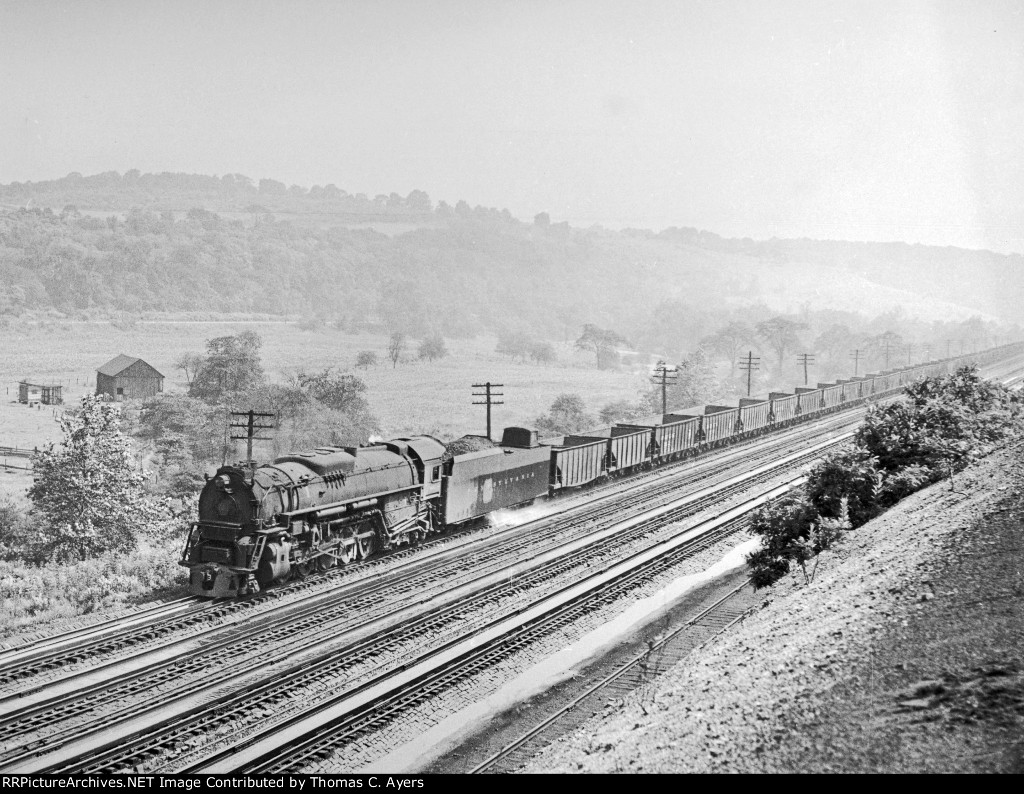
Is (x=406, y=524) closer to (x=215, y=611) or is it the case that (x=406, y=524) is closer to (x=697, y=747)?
(x=215, y=611)

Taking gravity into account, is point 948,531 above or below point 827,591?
above

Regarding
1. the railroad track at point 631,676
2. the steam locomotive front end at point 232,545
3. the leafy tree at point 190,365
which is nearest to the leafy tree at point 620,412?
the leafy tree at point 190,365

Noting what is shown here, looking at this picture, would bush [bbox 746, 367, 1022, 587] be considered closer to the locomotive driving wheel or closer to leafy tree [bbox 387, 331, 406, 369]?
the locomotive driving wheel

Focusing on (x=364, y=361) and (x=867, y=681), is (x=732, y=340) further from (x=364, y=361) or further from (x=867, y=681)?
(x=867, y=681)

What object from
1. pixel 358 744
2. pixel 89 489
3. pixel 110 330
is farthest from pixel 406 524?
pixel 110 330

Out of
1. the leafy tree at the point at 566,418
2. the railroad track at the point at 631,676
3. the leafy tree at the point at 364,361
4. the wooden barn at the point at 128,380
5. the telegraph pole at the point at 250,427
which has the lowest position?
the railroad track at the point at 631,676

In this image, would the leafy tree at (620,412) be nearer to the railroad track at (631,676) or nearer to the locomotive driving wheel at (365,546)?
the locomotive driving wheel at (365,546)

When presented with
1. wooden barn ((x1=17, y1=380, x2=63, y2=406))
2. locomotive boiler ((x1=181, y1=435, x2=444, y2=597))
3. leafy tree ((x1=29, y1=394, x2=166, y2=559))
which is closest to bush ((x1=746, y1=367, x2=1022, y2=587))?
locomotive boiler ((x1=181, y1=435, x2=444, y2=597))
